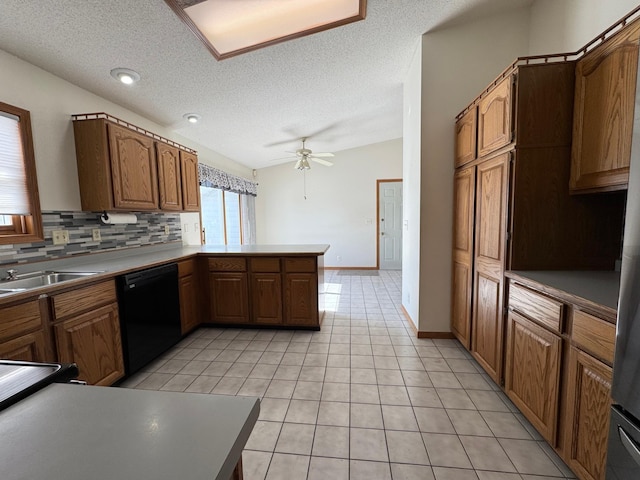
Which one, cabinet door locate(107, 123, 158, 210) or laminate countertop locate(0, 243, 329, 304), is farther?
cabinet door locate(107, 123, 158, 210)

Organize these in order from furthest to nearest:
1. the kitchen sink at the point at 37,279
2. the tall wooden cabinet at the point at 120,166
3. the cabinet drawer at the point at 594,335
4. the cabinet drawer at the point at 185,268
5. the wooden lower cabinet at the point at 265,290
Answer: the wooden lower cabinet at the point at 265,290, the cabinet drawer at the point at 185,268, the tall wooden cabinet at the point at 120,166, the kitchen sink at the point at 37,279, the cabinet drawer at the point at 594,335

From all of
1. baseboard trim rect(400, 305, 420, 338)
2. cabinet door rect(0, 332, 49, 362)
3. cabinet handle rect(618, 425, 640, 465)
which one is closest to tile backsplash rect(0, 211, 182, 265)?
cabinet door rect(0, 332, 49, 362)

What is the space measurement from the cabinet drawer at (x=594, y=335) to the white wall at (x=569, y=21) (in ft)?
5.58

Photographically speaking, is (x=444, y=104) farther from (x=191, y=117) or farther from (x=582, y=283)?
(x=191, y=117)

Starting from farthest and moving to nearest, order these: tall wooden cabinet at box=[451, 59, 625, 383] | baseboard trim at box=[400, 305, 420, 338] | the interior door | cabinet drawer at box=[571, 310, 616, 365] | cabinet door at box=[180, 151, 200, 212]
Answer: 1. the interior door
2. cabinet door at box=[180, 151, 200, 212]
3. baseboard trim at box=[400, 305, 420, 338]
4. tall wooden cabinet at box=[451, 59, 625, 383]
5. cabinet drawer at box=[571, 310, 616, 365]

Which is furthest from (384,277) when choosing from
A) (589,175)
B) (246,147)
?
(589,175)

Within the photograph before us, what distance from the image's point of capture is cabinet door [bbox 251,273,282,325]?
297 centimetres

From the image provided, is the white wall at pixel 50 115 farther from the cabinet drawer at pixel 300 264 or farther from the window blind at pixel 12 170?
the cabinet drawer at pixel 300 264

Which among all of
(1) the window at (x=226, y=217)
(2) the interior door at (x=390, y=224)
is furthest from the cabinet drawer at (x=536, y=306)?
(2) the interior door at (x=390, y=224)

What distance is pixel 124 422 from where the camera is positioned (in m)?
0.49

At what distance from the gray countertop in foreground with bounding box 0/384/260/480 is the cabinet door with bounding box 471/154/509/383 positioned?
182cm

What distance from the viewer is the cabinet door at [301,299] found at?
115 inches

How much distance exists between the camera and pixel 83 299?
178 cm

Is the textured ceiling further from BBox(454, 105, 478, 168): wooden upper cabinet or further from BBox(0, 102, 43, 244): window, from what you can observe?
BBox(454, 105, 478, 168): wooden upper cabinet
